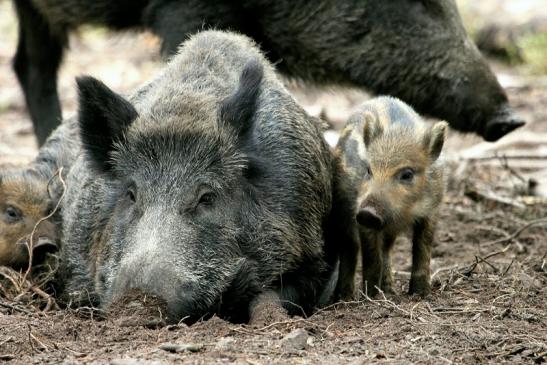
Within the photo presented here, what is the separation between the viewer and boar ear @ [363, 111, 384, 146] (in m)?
5.60

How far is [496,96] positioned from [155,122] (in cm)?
413

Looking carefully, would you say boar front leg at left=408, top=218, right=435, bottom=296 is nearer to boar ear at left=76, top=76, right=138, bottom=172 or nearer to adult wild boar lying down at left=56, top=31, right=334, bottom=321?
adult wild boar lying down at left=56, top=31, right=334, bottom=321

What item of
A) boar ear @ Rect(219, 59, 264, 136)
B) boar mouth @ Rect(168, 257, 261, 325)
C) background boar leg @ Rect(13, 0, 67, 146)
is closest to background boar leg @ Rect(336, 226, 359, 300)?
boar mouth @ Rect(168, 257, 261, 325)

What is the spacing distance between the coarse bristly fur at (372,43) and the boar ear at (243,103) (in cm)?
319

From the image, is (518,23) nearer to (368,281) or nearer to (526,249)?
(526,249)

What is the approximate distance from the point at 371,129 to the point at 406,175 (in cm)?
31

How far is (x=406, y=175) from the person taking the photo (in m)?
5.49

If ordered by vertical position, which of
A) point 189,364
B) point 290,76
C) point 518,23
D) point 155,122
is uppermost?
point 155,122

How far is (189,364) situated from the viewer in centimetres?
415

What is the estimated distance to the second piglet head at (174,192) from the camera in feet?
16.1

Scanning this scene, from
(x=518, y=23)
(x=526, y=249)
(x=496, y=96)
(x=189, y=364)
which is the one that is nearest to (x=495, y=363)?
(x=189, y=364)

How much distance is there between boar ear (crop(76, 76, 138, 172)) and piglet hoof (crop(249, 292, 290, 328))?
105cm

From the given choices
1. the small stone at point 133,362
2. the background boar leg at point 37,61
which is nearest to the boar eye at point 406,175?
the small stone at point 133,362

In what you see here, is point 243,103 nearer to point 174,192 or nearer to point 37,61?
point 174,192
